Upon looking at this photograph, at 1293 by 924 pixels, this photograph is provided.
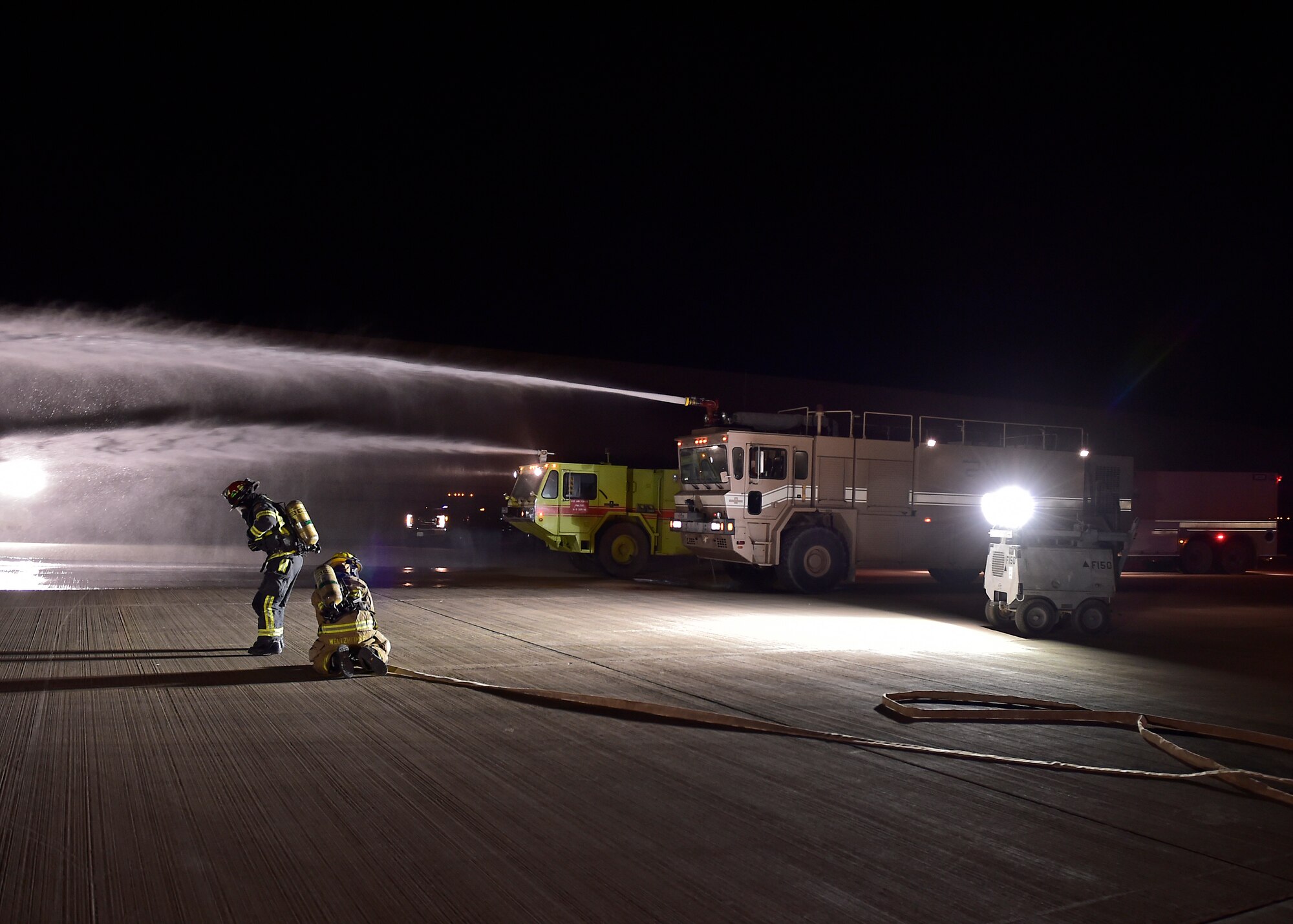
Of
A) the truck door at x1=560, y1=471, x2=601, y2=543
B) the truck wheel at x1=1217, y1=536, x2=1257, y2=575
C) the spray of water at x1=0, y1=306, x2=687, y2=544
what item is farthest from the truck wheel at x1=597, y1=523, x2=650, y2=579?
the truck wheel at x1=1217, y1=536, x2=1257, y2=575

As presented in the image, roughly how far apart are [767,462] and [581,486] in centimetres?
495

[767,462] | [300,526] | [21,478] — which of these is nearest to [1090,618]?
[767,462]

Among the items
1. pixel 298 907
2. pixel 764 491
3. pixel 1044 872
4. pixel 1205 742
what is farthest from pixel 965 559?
pixel 298 907

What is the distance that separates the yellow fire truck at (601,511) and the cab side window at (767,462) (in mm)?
3170

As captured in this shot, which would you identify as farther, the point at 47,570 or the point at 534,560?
the point at 534,560

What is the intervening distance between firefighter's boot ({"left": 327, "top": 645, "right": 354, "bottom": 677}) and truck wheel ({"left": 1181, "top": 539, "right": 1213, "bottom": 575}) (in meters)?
25.0

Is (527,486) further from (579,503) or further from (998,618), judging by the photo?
(998,618)

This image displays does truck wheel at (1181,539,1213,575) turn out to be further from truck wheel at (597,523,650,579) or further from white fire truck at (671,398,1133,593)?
truck wheel at (597,523,650,579)

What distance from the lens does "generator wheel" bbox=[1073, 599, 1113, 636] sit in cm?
1309

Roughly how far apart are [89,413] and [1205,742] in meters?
31.9

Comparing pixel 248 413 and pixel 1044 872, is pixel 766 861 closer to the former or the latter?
pixel 1044 872

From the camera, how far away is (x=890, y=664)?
10102 mm

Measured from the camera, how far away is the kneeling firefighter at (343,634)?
876 cm

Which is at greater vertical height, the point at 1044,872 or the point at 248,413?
the point at 248,413
